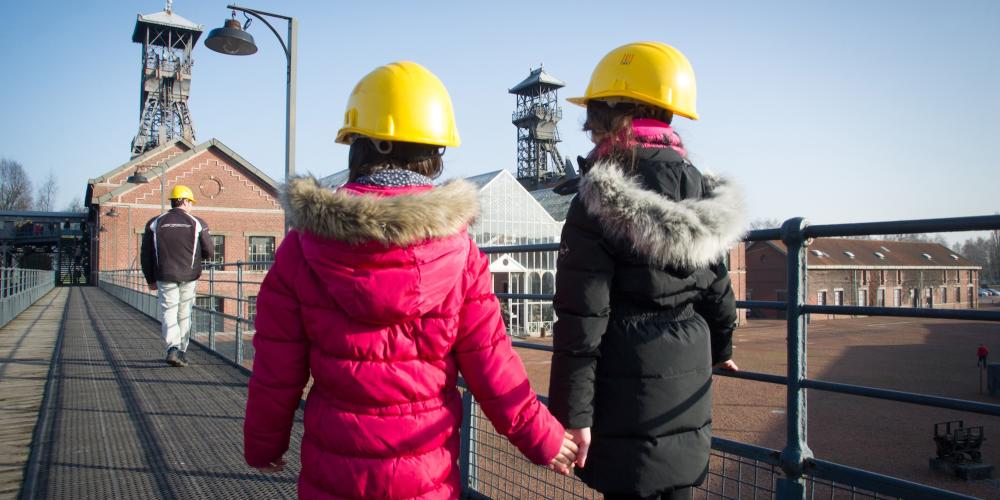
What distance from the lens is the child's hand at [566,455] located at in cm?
177

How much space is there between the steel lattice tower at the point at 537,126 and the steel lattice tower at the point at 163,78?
35.7 meters

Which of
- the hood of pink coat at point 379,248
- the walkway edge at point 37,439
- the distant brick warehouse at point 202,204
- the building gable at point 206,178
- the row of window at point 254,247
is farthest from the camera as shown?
the row of window at point 254,247

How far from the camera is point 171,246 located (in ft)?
21.2

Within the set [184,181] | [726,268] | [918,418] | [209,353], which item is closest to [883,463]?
[918,418]

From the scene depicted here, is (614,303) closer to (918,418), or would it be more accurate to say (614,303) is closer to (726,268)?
(726,268)

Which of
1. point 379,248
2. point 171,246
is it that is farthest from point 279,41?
point 379,248

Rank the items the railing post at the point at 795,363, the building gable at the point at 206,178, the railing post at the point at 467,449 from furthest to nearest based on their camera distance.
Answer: the building gable at the point at 206,178, the railing post at the point at 467,449, the railing post at the point at 795,363

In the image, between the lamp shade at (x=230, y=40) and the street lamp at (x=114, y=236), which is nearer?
the lamp shade at (x=230, y=40)

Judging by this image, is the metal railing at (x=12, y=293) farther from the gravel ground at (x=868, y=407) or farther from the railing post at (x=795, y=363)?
the gravel ground at (x=868, y=407)

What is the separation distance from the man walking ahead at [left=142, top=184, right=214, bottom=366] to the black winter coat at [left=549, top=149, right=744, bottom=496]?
5.69 m

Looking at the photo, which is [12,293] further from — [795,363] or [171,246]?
[795,363]

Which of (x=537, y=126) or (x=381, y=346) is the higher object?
(x=537, y=126)

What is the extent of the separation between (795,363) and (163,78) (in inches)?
2846

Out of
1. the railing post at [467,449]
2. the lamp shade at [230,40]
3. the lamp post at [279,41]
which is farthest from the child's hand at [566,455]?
the lamp shade at [230,40]
